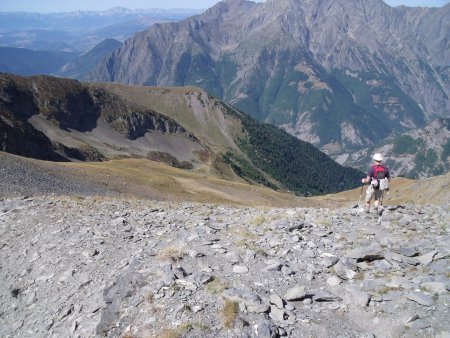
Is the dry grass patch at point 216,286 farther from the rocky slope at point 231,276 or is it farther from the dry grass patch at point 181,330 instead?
the dry grass patch at point 181,330

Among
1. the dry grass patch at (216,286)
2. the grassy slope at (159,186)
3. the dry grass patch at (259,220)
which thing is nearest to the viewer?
the dry grass patch at (216,286)

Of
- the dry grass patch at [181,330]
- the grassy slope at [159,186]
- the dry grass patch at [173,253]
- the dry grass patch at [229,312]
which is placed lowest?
the grassy slope at [159,186]

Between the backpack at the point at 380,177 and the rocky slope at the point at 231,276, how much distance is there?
4.55 ft

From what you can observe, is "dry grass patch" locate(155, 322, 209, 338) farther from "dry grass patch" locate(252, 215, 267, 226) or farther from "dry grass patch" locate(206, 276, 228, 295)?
"dry grass patch" locate(252, 215, 267, 226)

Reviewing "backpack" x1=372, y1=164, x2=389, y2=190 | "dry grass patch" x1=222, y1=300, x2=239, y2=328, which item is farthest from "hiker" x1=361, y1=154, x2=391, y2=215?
"dry grass patch" x1=222, y1=300, x2=239, y2=328

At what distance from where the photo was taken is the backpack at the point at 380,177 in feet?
65.9

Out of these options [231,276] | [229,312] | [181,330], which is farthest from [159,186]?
[181,330]

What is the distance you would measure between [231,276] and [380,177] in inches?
412

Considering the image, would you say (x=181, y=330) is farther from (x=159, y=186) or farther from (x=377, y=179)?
(x=159, y=186)

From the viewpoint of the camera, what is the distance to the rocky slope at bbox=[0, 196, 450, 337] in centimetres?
1138

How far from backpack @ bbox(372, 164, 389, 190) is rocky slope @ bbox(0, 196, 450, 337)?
1.39 metres

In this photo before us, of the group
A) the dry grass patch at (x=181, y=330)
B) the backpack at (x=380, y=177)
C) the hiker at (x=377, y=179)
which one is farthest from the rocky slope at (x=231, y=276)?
the backpack at (x=380, y=177)

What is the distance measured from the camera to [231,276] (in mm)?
13625

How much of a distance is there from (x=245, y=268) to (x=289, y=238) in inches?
128
